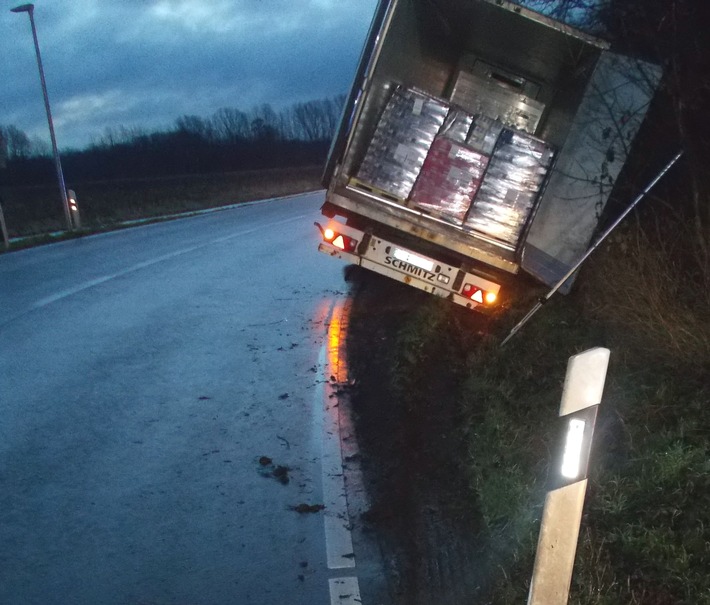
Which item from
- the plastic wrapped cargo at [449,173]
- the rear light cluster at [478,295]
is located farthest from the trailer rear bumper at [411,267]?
the plastic wrapped cargo at [449,173]

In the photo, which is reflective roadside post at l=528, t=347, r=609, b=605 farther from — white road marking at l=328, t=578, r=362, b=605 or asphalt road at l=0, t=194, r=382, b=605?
asphalt road at l=0, t=194, r=382, b=605

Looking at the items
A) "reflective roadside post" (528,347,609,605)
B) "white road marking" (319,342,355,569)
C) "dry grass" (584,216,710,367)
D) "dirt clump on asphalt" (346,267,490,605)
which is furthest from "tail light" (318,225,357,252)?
"reflective roadside post" (528,347,609,605)

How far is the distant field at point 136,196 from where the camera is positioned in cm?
2794

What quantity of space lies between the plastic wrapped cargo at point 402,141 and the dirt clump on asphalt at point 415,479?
1.85 metres

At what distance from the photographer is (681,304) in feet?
17.9

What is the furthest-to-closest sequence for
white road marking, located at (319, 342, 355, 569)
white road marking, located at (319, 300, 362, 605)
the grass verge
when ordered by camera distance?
white road marking, located at (319, 342, 355, 569) < white road marking, located at (319, 300, 362, 605) < the grass verge

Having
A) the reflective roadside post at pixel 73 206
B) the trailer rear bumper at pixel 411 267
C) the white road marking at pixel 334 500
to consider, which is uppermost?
the reflective roadside post at pixel 73 206

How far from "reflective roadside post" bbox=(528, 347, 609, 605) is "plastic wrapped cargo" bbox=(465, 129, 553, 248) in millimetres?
5437

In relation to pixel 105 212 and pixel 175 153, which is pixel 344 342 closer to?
pixel 105 212

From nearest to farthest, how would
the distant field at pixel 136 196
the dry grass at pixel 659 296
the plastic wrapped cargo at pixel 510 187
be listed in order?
the dry grass at pixel 659 296, the plastic wrapped cargo at pixel 510 187, the distant field at pixel 136 196

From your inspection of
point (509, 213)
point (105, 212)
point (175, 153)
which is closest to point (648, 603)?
point (509, 213)

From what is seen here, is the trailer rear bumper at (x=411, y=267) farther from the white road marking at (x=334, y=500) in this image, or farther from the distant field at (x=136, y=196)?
the distant field at (x=136, y=196)

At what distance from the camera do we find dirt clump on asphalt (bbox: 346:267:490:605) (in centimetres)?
393

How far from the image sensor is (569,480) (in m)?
2.75
